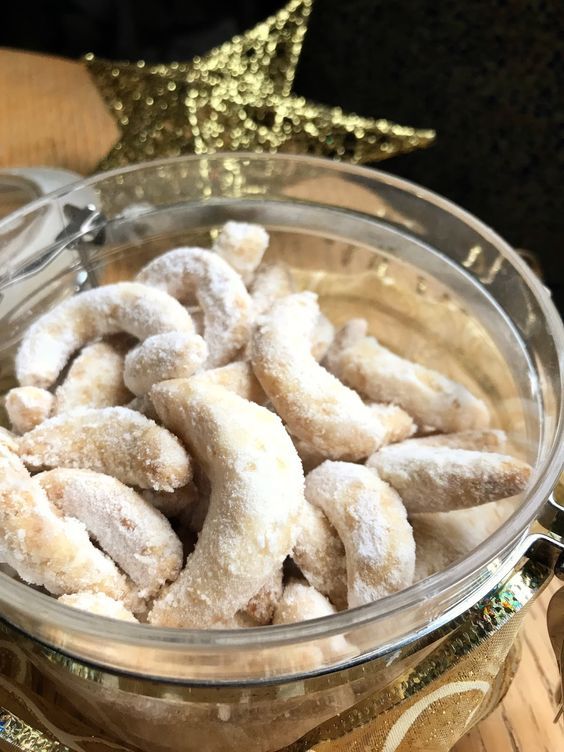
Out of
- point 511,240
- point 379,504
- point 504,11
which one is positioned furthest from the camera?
point 511,240

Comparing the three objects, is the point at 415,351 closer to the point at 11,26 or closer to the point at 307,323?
the point at 307,323

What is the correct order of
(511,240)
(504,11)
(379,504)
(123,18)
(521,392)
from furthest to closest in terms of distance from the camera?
(123,18)
(511,240)
(504,11)
(521,392)
(379,504)

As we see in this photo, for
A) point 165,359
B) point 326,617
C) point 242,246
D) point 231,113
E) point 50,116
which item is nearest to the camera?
point 326,617

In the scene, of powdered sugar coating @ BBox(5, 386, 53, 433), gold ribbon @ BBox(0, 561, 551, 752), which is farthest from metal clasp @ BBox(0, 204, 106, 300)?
gold ribbon @ BBox(0, 561, 551, 752)

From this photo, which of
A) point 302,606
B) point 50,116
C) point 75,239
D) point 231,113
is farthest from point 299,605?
point 50,116

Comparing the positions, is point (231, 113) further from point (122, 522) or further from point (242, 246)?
point (122, 522)

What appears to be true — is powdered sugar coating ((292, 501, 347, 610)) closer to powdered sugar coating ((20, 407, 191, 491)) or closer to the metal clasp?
powdered sugar coating ((20, 407, 191, 491))

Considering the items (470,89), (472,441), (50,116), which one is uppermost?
(470,89)

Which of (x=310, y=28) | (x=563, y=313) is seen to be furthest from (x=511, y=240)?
(x=310, y=28)
